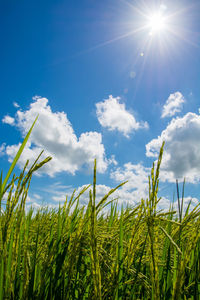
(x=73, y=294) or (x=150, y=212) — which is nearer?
(x=150, y=212)

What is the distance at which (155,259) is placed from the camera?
758mm

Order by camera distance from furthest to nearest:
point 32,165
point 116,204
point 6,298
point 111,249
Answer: point 116,204, point 111,249, point 6,298, point 32,165

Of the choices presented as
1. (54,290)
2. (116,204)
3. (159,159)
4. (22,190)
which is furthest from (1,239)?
(116,204)

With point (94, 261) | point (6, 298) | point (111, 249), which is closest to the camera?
point (94, 261)

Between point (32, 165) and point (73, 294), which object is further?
point (73, 294)

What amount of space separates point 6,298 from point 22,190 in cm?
55

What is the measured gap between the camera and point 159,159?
740 millimetres

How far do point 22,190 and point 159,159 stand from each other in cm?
54

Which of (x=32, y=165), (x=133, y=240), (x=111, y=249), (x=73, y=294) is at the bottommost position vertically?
(x=73, y=294)

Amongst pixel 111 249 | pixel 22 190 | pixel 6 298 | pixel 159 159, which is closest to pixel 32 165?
pixel 22 190

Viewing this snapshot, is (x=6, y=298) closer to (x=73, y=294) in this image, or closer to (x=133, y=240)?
(x=73, y=294)

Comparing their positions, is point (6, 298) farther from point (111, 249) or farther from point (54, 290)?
point (111, 249)

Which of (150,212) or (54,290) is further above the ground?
(150,212)

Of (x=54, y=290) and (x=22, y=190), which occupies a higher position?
(x=22, y=190)
